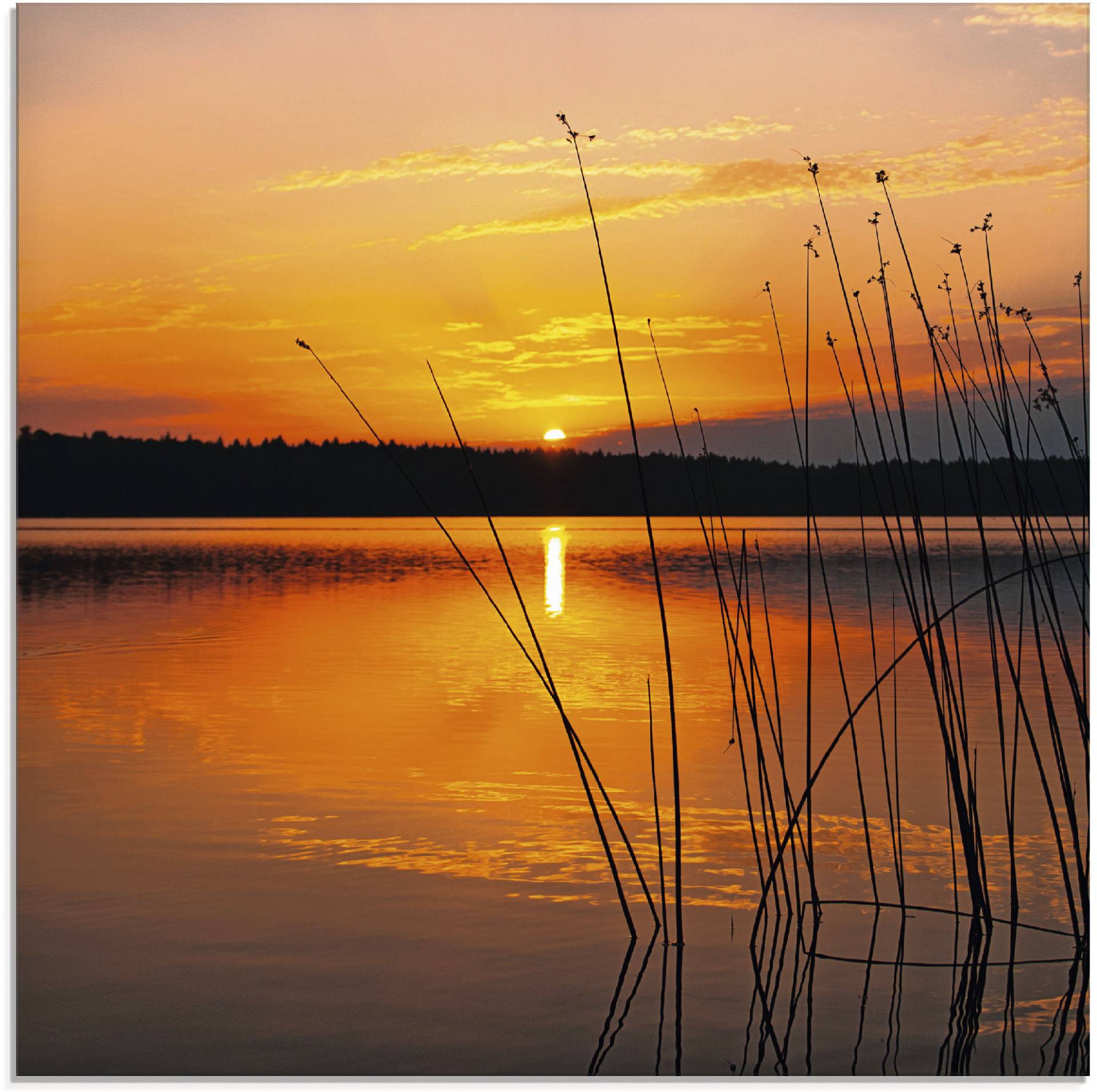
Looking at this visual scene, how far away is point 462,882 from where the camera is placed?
11.5 ft

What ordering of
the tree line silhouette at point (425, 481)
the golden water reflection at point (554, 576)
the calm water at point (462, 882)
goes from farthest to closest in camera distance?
the golden water reflection at point (554, 576) → the tree line silhouette at point (425, 481) → the calm water at point (462, 882)

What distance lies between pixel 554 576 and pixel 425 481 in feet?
9.93

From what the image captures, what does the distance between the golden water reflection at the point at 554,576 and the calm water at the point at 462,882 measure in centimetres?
380

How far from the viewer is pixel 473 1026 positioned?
2594mm

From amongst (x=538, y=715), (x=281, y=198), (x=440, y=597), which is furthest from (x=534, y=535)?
(x=281, y=198)

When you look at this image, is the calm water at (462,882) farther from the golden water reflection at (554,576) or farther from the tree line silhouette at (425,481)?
the golden water reflection at (554,576)

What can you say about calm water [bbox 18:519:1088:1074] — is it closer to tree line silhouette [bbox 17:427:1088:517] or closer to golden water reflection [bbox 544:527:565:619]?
tree line silhouette [bbox 17:427:1088:517]

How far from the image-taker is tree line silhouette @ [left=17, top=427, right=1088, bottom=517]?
13.0ft

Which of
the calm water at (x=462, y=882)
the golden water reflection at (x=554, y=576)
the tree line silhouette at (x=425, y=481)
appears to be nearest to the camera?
the calm water at (x=462, y=882)

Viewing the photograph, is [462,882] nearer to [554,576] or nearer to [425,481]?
[554,576]

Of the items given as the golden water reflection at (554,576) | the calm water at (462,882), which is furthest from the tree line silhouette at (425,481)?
the golden water reflection at (554,576)

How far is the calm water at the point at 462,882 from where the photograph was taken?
2.59 metres

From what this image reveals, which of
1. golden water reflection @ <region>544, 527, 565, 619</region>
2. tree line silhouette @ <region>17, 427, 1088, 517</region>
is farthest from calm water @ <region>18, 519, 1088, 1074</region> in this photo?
golden water reflection @ <region>544, 527, 565, 619</region>

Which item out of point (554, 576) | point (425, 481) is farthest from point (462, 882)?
point (425, 481)
